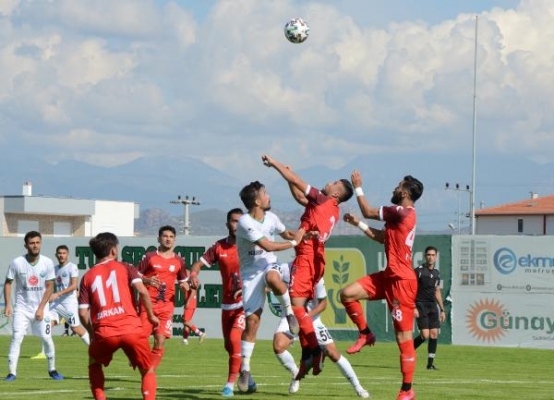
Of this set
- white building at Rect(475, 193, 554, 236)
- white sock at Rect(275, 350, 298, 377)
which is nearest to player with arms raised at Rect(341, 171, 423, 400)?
white sock at Rect(275, 350, 298, 377)

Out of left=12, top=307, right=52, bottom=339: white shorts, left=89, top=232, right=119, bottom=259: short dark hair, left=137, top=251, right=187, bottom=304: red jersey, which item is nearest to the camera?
left=89, top=232, right=119, bottom=259: short dark hair

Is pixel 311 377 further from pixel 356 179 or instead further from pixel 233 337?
pixel 356 179

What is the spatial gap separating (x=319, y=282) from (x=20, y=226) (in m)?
84.3

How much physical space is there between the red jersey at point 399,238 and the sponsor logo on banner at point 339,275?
19092mm

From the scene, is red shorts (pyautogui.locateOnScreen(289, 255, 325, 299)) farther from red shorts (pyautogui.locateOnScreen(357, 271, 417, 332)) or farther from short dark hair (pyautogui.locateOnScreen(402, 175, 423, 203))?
short dark hair (pyautogui.locateOnScreen(402, 175, 423, 203))

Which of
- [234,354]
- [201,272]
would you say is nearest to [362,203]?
[234,354]

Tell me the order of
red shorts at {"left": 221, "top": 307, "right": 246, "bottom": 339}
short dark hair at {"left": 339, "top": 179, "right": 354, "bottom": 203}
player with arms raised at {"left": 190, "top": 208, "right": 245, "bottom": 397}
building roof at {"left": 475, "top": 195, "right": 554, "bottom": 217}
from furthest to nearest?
building roof at {"left": 475, "top": 195, "right": 554, "bottom": 217}
red shorts at {"left": 221, "top": 307, "right": 246, "bottom": 339}
player with arms raised at {"left": 190, "top": 208, "right": 245, "bottom": 397}
short dark hair at {"left": 339, "top": 179, "right": 354, "bottom": 203}

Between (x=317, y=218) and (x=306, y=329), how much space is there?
1479 mm

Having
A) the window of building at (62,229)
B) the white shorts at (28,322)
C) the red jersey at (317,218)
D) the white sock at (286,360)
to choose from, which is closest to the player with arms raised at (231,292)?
the white sock at (286,360)

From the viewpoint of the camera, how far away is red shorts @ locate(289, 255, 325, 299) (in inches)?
638

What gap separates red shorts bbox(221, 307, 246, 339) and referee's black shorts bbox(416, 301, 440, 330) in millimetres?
8509

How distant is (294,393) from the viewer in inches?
659

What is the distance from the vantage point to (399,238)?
15727mm

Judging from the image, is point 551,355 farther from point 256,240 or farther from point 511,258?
point 256,240
